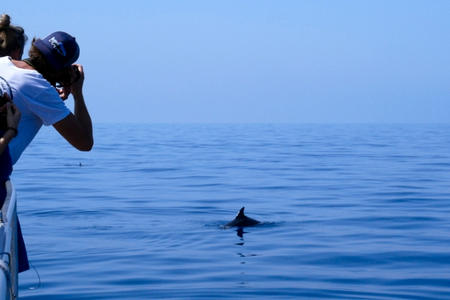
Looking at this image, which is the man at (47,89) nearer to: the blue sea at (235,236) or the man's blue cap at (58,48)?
the man's blue cap at (58,48)

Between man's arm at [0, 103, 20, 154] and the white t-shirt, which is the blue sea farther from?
man's arm at [0, 103, 20, 154]

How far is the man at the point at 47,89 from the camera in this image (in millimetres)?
3910

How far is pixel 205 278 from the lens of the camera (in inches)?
337

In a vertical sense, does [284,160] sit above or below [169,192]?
above

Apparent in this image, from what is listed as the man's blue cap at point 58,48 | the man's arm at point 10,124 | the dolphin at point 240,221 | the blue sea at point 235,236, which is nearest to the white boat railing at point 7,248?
the man's arm at point 10,124

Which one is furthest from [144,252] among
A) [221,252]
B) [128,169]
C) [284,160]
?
[284,160]

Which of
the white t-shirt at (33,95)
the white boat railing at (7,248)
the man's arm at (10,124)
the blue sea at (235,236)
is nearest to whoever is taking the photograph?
the white boat railing at (7,248)

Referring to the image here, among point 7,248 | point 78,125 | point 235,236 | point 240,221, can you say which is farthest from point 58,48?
point 240,221

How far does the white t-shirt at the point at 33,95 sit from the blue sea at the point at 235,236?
385 cm

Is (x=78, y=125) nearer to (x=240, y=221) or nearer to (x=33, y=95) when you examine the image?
(x=33, y=95)

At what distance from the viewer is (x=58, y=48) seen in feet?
13.3

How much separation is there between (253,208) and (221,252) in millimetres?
5570

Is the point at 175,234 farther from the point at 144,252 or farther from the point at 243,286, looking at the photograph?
the point at 243,286

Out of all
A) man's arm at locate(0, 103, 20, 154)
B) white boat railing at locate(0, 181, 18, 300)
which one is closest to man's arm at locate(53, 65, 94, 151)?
white boat railing at locate(0, 181, 18, 300)
